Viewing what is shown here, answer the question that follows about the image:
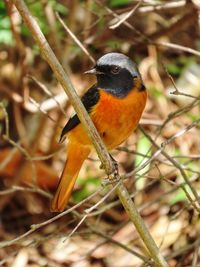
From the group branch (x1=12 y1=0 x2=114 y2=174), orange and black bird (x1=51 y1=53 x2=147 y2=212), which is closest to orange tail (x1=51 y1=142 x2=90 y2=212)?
orange and black bird (x1=51 y1=53 x2=147 y2=212)

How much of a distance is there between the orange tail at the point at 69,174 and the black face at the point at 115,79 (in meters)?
0.53

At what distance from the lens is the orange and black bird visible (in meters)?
4.50

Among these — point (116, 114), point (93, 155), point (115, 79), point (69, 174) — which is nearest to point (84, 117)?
point (116, 114)

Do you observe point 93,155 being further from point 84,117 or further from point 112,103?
point 84,117

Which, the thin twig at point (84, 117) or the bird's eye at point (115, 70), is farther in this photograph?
the bird's eye at point (115, 70)

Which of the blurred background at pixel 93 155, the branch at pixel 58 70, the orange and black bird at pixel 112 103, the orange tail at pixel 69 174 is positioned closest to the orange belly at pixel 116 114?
the orange and black bird at pixel 112 103

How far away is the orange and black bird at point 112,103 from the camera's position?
177 inches

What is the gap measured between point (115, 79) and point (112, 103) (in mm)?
219

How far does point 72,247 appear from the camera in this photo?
6.44m

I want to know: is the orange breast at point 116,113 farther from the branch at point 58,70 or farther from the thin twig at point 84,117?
the branch at point 58,70

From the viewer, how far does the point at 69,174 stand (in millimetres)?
5020

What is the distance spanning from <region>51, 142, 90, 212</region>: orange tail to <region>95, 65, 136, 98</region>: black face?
0.53 m

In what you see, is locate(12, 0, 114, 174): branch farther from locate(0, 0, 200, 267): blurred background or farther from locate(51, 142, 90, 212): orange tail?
locate(0, 0, 200, 267): blurred background

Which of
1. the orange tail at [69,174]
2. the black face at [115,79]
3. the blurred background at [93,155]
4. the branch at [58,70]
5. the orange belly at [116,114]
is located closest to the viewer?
the branch at [58,70]
